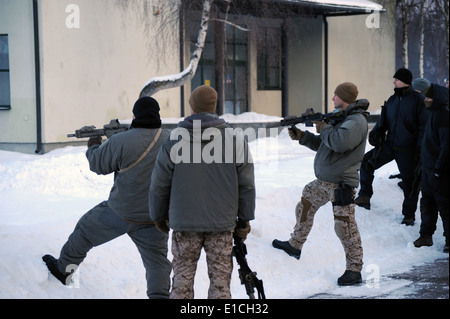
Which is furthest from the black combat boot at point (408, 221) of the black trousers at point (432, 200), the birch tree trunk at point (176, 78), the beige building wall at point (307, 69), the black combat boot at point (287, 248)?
the beige building wall at point (307, 69)

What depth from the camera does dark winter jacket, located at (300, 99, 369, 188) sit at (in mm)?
7387

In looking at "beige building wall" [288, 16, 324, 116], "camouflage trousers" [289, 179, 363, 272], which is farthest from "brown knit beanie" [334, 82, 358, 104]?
"beige building wall" [288, 16, 324, 116]

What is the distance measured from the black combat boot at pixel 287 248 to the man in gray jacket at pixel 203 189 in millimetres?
2928

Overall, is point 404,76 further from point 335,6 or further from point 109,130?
point 335,6

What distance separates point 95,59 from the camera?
16891mm

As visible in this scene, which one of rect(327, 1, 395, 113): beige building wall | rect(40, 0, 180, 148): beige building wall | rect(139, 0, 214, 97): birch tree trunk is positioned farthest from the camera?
rect(327, 1, 395, 113): beige building wall

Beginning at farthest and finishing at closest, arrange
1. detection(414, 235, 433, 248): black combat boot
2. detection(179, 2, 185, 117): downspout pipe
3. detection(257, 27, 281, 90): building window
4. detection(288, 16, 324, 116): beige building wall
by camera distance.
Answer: detection(288, 16, 324, 116): beige building wall, detection(257, 27, 281, 90): building window, detection(179, 2, 185, 117): downspout pipe, detection(414, 235, 433, 248): black combat boot

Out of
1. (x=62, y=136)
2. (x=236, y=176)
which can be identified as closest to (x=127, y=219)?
(x=236, y=176)

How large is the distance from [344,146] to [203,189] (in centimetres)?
240

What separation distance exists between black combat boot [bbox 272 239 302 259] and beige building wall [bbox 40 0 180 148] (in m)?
8.94

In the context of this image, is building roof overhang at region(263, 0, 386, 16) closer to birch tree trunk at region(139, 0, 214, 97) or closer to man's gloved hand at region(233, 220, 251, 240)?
birch tree trunk at region(139, 0, 214, 97)

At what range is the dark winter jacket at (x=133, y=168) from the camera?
6113mm

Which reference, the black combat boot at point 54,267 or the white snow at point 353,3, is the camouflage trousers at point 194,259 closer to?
the black combat boot at point 54,267

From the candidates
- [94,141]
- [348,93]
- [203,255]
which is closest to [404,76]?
[348,93]
